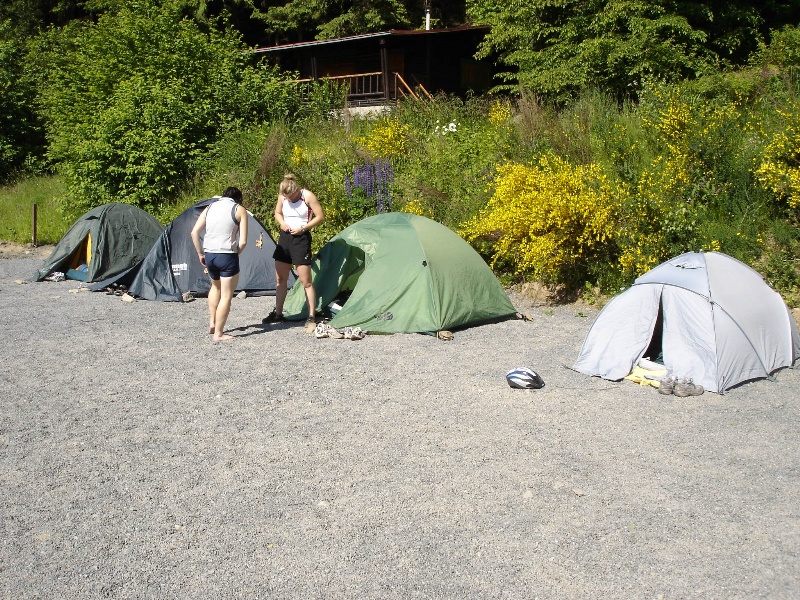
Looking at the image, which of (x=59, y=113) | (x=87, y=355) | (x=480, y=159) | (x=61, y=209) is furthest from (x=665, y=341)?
(x=59, y=113)

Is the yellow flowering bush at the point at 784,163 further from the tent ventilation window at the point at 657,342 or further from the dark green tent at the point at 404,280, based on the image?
the dark green tent at the point at 404,280

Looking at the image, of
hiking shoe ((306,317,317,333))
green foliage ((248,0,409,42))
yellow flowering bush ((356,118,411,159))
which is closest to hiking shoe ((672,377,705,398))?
hiking shoe ((306,317,317,333))

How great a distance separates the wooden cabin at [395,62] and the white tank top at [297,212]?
17671 mm

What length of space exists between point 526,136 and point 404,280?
508cm

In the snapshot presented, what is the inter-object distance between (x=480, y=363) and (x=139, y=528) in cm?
437

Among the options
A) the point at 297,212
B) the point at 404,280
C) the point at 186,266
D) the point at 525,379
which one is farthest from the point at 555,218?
the point at 186,266

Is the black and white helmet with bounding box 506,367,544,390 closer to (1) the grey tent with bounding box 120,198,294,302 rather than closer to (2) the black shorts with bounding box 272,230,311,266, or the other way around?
(2) the black shorts with bounding box 272,230,311,266

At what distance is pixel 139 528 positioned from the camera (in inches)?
189

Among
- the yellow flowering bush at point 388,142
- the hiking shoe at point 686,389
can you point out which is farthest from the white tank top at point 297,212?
the yellow flowering bush at point 388,142

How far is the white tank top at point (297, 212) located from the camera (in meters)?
9.61

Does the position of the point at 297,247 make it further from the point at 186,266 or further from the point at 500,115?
the point at 500,115

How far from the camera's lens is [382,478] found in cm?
552

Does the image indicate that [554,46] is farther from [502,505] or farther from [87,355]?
[502,505]

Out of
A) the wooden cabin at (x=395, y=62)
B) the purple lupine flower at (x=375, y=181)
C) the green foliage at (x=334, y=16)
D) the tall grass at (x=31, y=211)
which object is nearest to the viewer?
the purple lupine flower at (x=375, y=181)
